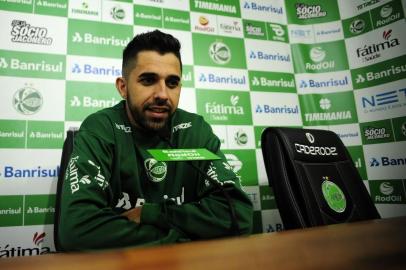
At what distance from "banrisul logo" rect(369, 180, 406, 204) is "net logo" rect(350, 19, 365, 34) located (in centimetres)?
121

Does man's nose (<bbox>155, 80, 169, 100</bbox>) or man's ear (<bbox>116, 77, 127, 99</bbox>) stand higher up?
man's ear (<bbox>116, 77, 127, 99</bbox>)

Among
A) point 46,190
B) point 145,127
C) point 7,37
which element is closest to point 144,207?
point 145,127

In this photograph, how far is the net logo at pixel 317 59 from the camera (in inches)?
98.2

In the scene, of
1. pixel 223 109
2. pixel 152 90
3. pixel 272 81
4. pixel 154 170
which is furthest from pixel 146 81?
pixel 272 81

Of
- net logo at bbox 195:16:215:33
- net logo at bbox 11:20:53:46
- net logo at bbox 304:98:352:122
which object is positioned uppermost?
net logo at bbox 195:16:215:33

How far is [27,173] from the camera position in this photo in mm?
1644

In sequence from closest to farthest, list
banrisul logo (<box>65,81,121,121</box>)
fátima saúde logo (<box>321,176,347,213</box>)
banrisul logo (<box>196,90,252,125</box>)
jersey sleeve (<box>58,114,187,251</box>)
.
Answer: jersey sleeve (<box>58,114,187,251</box>) < fátima saúde logo (<box>321,176,347,213</box>) < banrisul logo (<box>65,81,121,121</box>) < banrisul logo (<box>196,90,252,125</box>)

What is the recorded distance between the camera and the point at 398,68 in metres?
2.19

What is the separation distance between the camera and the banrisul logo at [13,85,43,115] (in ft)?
5.53

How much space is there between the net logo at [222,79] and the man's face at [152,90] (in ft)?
2.84

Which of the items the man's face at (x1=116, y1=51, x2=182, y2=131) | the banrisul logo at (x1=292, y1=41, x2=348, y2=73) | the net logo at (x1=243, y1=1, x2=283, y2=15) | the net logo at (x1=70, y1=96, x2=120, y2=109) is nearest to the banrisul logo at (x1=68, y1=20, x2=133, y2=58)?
the net logo at (x1=70, y1=96, x2=120, y2=109)

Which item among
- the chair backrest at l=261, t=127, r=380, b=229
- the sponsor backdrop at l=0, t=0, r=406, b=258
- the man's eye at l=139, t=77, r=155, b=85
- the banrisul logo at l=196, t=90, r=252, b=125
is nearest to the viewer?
the chair backrest at l=261, t=127, r=380, b=229

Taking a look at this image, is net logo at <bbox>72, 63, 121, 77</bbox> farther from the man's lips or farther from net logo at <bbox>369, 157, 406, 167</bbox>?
net logo at <bbox>369, 157, 406, 167</bbox>

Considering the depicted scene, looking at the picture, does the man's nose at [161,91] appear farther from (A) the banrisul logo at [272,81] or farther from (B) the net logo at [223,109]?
(A) the banrisul logo at [272,81]
